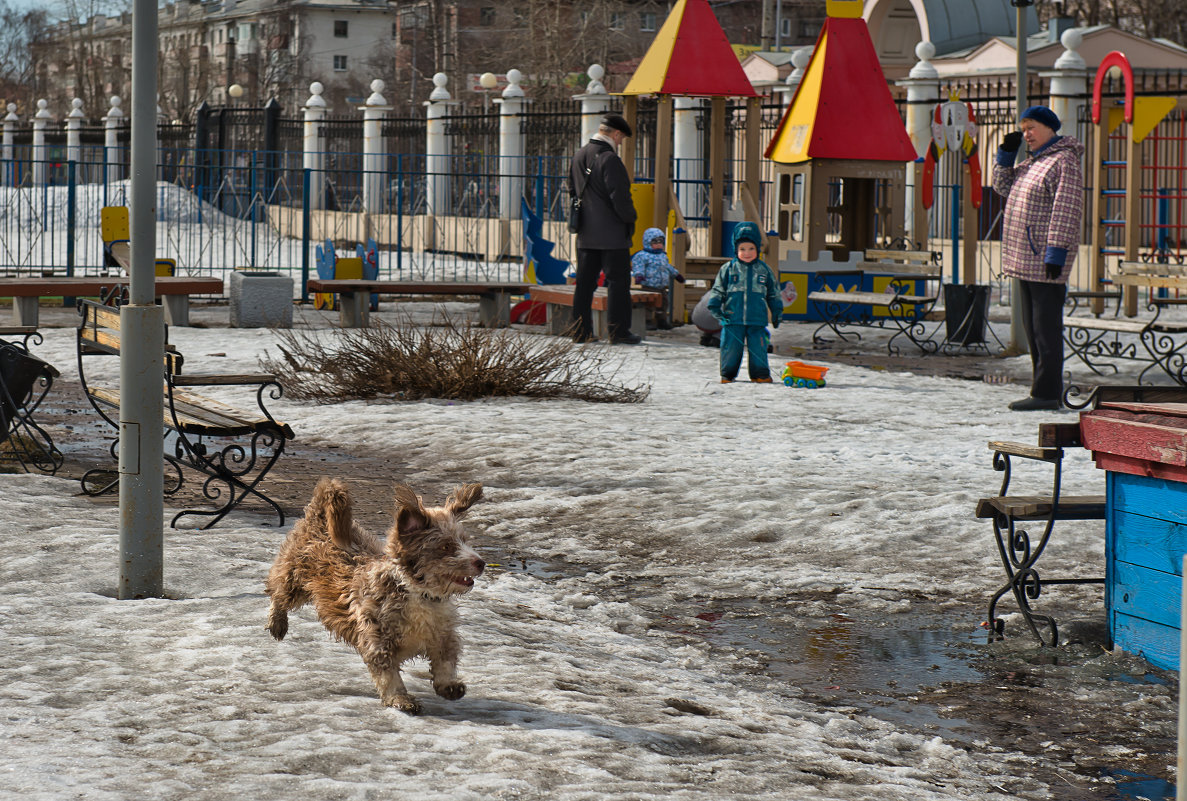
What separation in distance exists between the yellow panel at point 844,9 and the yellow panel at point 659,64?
1.90m

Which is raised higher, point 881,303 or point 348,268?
point 348,268

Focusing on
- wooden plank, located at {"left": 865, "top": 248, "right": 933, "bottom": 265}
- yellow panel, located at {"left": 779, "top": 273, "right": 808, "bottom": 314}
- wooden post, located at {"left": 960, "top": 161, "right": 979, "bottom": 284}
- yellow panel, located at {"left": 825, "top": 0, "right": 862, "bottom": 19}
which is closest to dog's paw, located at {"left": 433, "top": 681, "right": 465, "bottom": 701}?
wooden post, located at {"left": 960, "top": 161, "right": 979, "bottom": 284}

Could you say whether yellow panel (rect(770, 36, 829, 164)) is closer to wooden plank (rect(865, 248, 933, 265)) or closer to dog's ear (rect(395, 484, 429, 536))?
wooden plank (rect(865, 248, 933, 265))

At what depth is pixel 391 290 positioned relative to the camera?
1625 cm

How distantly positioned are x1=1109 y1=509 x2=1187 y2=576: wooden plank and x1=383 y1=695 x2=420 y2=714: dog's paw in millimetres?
2544

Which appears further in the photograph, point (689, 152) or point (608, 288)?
point (689, 152)

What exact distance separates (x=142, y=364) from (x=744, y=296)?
278 inches

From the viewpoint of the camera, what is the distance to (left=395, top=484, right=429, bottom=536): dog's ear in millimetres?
4180

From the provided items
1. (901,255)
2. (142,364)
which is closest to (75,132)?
(901,255)

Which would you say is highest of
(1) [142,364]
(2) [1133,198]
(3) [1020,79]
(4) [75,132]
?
(4) [75,132]

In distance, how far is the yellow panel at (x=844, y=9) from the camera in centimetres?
1800

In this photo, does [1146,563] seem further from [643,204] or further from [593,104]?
[593,104]

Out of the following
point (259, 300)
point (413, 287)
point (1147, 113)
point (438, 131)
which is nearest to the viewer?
point (413, 287)

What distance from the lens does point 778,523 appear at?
24.1ft
